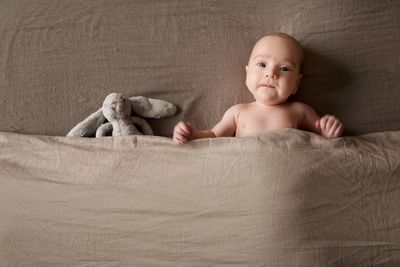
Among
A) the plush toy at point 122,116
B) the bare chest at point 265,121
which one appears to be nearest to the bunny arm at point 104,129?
the plush toy at point 122,116

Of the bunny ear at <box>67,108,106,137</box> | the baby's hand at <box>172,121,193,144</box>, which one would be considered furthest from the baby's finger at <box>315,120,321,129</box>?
the bunny ear at <box>67,108,106,137</box>

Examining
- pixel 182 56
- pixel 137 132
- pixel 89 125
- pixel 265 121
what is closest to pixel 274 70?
pixel 265 121

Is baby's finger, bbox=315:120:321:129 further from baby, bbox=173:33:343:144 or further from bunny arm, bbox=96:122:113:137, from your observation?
bunny arm, bbox=96:122:113:137

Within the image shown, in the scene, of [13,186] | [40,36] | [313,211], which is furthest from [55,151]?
[313,211]

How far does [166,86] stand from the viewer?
1.29 metres

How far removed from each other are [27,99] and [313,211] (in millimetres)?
790

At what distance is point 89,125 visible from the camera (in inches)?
49.0

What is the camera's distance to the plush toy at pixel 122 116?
4.02 feet

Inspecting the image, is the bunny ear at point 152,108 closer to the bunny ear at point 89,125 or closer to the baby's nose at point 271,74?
the bunny ear at point 89,125

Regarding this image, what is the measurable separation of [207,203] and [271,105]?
1.04ft

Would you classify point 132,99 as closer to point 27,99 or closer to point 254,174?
point 27,99

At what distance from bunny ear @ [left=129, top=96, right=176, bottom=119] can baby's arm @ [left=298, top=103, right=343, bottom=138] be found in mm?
337

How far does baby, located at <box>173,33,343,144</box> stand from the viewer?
3.81 ft

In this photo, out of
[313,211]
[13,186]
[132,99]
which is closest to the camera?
[313,211]
